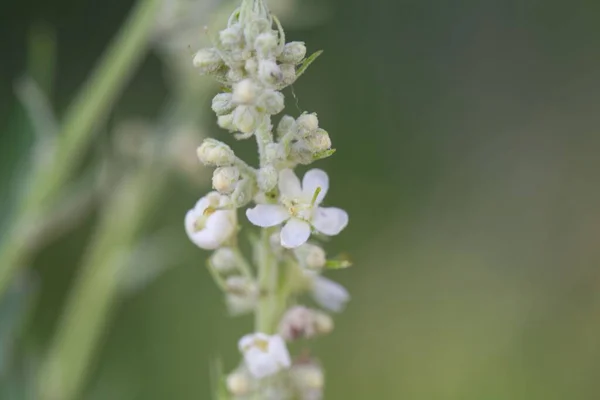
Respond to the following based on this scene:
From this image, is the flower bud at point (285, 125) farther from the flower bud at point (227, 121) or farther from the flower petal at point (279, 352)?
the flower petal at point (279, 352)

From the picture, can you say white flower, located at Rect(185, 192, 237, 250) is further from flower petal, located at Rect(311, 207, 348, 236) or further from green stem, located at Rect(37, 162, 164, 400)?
green stem, located at Rect(37, 162, 164, 400)

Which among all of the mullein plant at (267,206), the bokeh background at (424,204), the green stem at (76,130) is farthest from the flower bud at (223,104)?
the bokeh background at (424,204)

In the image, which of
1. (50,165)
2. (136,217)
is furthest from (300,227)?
(136,217)

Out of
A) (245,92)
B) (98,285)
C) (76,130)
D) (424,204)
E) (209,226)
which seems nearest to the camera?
(245,92)

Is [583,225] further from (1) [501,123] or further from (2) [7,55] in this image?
(2) [7,55]

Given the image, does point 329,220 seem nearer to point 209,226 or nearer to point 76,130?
point 209,226

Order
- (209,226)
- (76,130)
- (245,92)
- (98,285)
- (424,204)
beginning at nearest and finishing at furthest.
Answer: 1. (245,92)
2. (209,226)
3. (76,130)
4. (98,285)
5. (424,204)

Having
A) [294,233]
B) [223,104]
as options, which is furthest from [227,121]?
[294,233]
